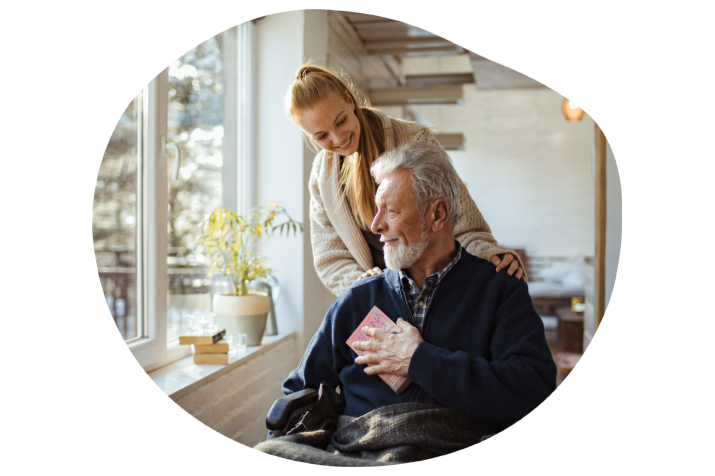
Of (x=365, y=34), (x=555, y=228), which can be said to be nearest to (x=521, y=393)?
(x=365, y=34)

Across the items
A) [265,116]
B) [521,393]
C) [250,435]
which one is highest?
[265,116]

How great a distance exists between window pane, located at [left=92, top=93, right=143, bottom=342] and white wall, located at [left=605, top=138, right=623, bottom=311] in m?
1.96

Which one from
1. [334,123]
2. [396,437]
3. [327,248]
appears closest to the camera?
[396,437]

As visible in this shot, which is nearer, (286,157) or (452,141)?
(286,157)

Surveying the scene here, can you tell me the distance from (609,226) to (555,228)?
246 inches

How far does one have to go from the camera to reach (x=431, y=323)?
159 centimetres

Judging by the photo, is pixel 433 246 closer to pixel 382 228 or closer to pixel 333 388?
pixel 382 228

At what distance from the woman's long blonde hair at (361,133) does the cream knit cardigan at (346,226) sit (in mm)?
37

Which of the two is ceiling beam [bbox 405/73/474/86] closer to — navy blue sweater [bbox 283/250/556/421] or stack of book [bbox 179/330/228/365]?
stack of book [bbox 179/330/228/365]

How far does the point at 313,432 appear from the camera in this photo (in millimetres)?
1587

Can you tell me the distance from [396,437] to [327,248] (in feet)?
2.84

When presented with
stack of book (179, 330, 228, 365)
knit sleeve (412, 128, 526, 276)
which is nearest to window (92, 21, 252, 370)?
stack of book (179, 330, 228, 365)

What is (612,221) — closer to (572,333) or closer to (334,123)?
(334,123)

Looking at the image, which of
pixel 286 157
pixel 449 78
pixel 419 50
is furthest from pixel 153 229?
pixel 449 78
